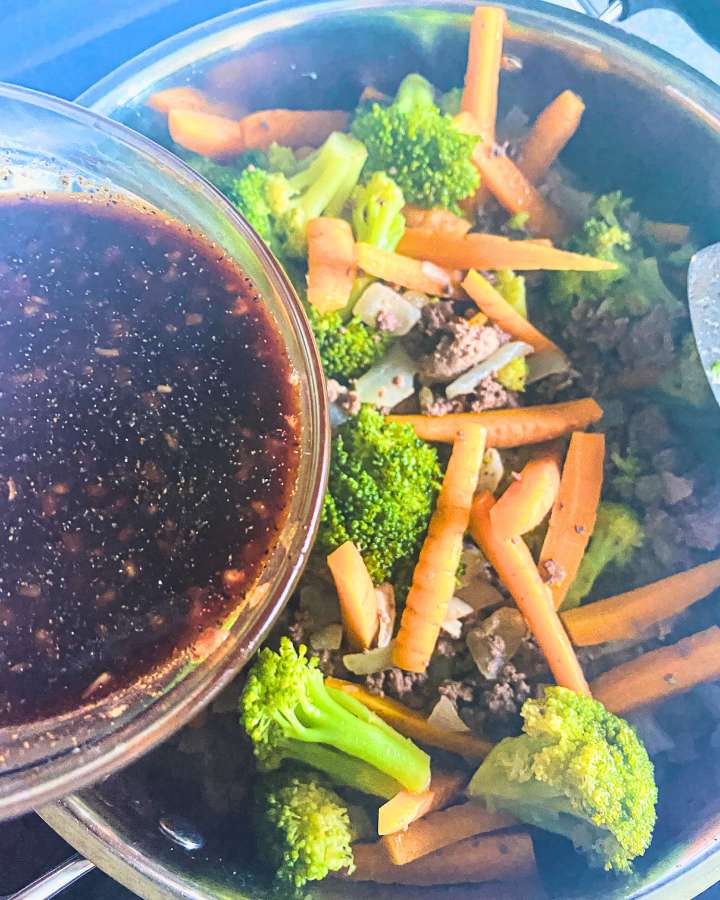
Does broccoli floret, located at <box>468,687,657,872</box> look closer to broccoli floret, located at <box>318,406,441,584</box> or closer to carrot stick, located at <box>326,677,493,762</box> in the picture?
carrot stick, located at <box>326,677,493,762</box>

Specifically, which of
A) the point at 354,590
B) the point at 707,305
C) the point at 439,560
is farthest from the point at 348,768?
the point at 707,305

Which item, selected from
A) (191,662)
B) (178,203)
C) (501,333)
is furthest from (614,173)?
(191,662)

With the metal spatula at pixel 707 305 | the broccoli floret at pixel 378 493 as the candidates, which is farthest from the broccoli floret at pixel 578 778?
the metal spatula at pixel 707 305

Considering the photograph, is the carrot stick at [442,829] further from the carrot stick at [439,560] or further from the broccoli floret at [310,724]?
the carrot stick at [439,560]

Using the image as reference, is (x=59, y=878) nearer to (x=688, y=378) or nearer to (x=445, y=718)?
(x=445, y=718)

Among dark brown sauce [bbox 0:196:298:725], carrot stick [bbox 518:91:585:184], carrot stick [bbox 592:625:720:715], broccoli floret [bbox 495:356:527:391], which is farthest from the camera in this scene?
carrot stick [bbox 518:91:585:184]

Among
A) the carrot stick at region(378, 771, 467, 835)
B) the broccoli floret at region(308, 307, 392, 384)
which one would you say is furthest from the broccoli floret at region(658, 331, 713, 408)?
the carrot stick at region(378, 771, 467, 835)

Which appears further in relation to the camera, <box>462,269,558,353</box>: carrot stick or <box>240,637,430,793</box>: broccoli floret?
<box>462,269,558,353</box>: carrot stick
